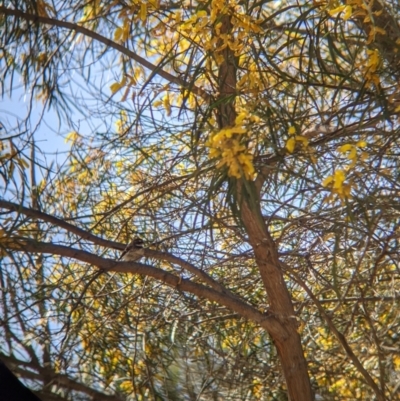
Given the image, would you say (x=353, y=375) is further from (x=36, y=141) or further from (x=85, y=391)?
(x=36, y=141)

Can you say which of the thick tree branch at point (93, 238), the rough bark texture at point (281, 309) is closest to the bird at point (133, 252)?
the thick tree branch at point (93, 238)

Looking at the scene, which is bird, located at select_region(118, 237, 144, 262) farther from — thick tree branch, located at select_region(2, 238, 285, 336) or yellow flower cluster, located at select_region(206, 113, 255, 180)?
yellow flower cluster, located at select_region(206, 113, 255, 180)

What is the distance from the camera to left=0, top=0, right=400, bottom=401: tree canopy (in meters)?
1.80

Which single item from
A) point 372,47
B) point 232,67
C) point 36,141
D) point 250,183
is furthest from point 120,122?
point 250,183

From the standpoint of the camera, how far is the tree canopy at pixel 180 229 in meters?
1.80

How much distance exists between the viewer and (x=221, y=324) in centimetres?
246

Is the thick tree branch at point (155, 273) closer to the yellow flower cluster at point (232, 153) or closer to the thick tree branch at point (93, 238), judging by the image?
the thick tree branch at point (93, 238)

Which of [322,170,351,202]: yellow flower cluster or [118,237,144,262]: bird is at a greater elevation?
[118,237,144,262]: bird

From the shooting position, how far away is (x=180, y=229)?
1.79 meters

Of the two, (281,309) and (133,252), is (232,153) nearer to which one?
(133,252)

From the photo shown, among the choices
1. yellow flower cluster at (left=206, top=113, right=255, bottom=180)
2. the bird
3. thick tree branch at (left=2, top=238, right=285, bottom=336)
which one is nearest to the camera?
Result: yellow flower cluster at (left=206, top=113, right=255, bottom=180)

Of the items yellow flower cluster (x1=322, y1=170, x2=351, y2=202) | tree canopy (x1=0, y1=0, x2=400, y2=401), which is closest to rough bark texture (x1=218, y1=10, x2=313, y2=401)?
tree canopy (x1=0, y1=0, x2=400, y2=401)

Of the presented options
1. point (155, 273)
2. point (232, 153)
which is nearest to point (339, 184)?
point (232, 153)

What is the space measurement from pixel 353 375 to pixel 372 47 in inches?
52.1
